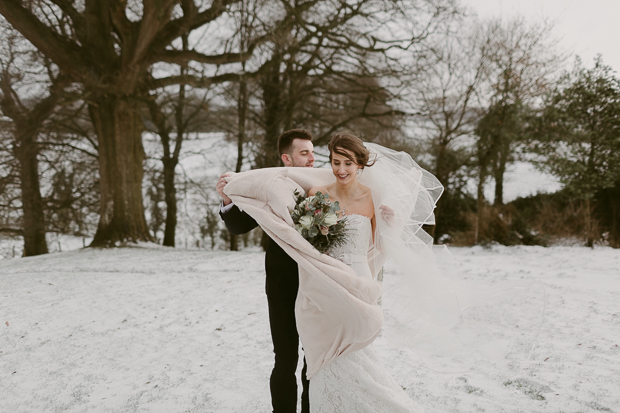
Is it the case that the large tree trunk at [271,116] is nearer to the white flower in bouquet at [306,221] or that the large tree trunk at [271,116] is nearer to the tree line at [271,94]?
the tree line at [271,94]

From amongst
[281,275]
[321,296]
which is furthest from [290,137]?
[321,296]

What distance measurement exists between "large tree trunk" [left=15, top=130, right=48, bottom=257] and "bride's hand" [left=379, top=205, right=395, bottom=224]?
48.7 feet

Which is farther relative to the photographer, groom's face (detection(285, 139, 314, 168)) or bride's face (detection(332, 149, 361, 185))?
groom's face (detection(285, 139, 314, 168))

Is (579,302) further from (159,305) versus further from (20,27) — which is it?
(20,27)

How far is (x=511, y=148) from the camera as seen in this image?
632 inches

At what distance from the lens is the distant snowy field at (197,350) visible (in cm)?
324

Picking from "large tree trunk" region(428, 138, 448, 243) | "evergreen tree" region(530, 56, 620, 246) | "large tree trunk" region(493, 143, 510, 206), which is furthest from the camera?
"large tree trunk" region(428, 138, 448, 243)

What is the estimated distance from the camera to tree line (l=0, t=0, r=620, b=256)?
10.2 m

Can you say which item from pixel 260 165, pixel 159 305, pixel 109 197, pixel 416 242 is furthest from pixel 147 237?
pixel 416 242

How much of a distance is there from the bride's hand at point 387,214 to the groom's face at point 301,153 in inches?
35.6

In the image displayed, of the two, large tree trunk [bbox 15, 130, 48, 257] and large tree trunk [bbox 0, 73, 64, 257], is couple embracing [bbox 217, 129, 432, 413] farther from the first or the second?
large tree trunk [bbox 15, 130, 48, 257]

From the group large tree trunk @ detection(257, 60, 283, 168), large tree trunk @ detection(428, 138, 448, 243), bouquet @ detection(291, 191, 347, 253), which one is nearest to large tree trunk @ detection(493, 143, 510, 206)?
large tree trunk @ detection(428, 138, 448, 243)

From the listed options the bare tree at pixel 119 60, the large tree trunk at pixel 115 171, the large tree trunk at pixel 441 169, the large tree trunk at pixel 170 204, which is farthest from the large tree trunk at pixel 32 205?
the large tree trunk at pixel 441 169

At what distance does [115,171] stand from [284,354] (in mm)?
10208
